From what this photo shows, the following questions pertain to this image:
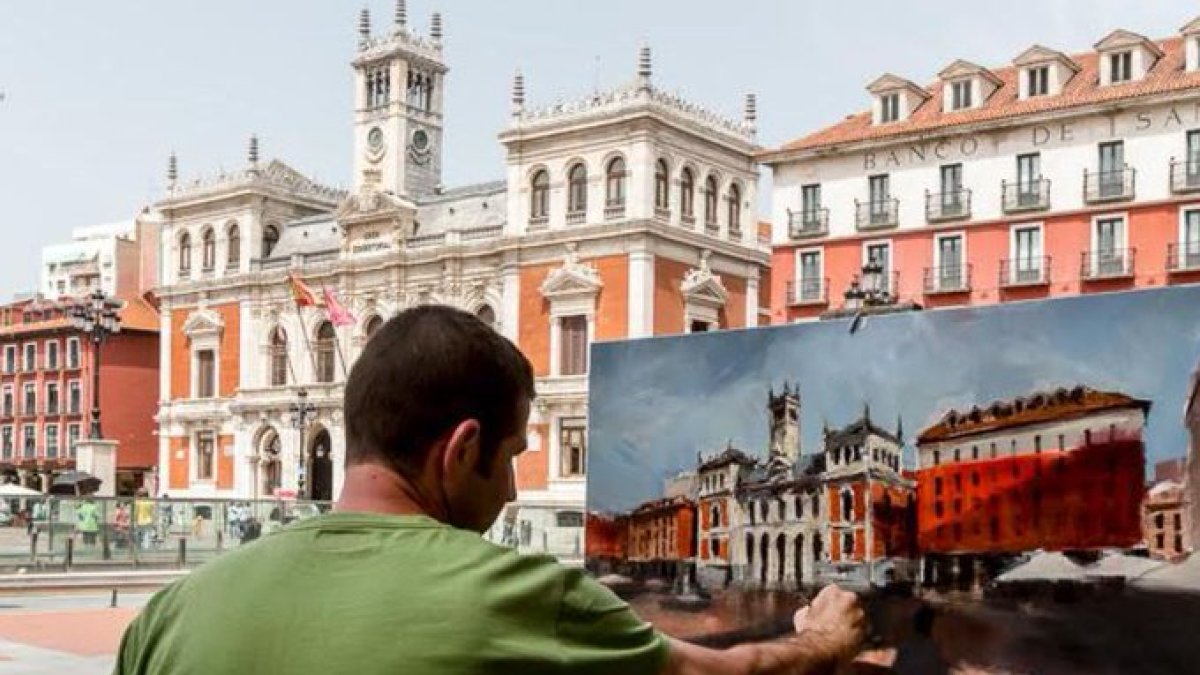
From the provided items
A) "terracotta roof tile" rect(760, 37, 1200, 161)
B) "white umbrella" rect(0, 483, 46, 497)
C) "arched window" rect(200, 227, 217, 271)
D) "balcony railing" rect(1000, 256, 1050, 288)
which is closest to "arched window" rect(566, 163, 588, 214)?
"terracotta roof tile" rect(760, 37, 1200, 161)

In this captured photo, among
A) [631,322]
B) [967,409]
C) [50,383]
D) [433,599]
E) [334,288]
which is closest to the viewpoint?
[433,599]

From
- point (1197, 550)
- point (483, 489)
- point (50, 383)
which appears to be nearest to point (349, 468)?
point (483, 489)

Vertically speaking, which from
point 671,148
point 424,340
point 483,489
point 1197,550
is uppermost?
point 671,148

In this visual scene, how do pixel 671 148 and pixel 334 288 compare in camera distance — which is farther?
pixel 334 288

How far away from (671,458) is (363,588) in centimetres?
570

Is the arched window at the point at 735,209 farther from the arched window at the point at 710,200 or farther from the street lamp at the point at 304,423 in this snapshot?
the street lamp at the point at 304,423

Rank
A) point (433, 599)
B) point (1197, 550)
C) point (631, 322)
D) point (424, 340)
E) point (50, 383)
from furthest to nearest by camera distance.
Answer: point (50, 383) → point (631, 322) → point (1197, 550) → point (424, 340) → point (433, 599)

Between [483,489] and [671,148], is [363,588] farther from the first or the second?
[671,148]

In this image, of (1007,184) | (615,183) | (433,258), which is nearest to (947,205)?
(1007,184)

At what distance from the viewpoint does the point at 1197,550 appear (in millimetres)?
5496

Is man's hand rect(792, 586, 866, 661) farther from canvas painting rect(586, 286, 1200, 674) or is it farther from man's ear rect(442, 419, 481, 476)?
canvas painting rect(586, 286, 1200, 674)

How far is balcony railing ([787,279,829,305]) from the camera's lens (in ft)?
115

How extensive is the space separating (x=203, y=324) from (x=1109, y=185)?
3046 cm

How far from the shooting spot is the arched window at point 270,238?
167 feet
